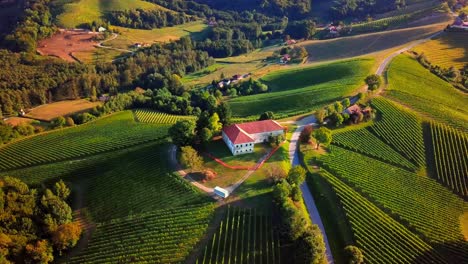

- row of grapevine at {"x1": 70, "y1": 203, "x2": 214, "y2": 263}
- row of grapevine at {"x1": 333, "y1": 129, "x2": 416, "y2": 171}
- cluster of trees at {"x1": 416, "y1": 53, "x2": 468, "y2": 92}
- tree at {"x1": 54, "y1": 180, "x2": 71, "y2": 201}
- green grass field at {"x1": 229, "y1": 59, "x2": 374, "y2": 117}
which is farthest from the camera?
cluster of trees at {"x1": 416, "y1": 53, "x2": 468, "y2": 92}

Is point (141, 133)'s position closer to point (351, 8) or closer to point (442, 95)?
point (442, 95)

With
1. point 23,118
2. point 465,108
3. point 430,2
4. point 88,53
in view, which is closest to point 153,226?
point 23,118

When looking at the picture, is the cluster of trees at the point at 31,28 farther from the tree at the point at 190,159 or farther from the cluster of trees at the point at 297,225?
the cluster of trees at the point at 297,225

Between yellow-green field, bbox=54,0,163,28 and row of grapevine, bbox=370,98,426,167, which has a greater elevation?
yellow-green field, bbox=54,0,163,28

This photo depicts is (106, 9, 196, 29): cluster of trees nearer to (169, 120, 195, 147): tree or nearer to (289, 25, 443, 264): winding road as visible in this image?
(289, 25, 443, 264): winding road

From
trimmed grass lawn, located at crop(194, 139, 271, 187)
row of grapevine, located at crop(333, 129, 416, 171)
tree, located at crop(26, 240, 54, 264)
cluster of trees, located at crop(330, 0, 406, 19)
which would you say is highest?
cluster of trees, located at crop(330, 0, 406, 19)

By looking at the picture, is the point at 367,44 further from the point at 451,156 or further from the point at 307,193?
the point at 307,193

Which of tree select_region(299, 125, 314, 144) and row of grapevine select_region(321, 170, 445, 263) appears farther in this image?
tree select_region(299, 125, 314, 144)

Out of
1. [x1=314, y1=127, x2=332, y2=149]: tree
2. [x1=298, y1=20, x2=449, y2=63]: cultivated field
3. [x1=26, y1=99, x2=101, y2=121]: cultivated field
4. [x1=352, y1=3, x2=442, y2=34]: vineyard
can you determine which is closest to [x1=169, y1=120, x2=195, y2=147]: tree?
[x1=314, y1=127, x2=332, y2=149]: tree
